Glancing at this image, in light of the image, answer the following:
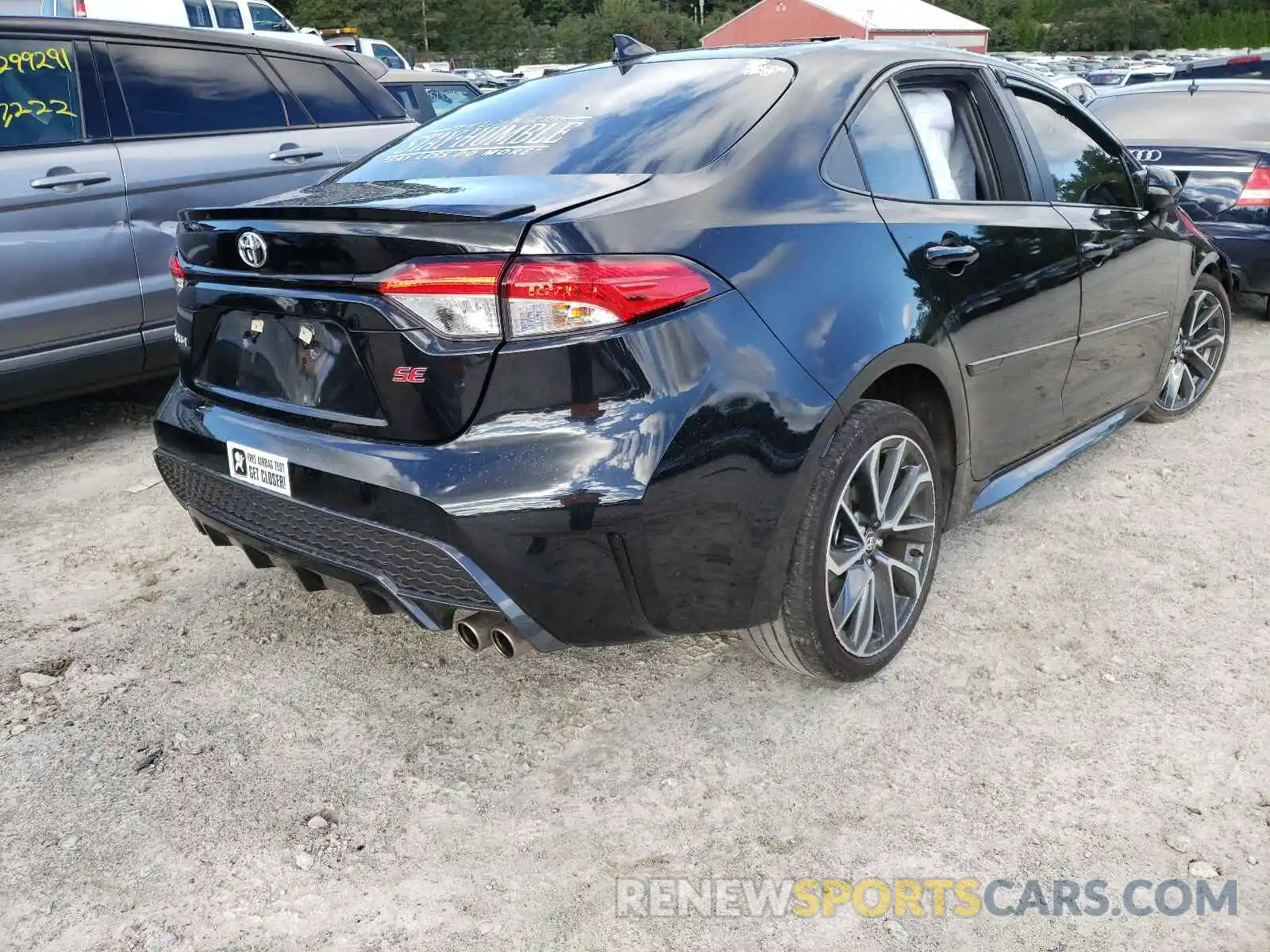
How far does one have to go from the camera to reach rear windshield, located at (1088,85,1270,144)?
6938mm

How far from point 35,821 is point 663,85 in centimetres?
232

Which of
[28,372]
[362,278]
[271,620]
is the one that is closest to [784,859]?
[362,278]

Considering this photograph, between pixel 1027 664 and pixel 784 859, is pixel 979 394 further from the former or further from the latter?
pixel 784 859

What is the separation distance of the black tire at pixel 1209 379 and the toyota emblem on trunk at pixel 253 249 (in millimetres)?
3656

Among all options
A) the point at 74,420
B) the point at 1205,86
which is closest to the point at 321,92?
the point at 74,420

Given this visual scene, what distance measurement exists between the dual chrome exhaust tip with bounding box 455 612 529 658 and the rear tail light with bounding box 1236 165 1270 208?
6142mm

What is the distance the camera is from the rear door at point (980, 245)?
9.38 ft

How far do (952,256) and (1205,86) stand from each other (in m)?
5.71

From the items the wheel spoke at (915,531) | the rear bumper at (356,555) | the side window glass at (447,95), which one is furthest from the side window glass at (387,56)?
the wheel spoke at (915,531)

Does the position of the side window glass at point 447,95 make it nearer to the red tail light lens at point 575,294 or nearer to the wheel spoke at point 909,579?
the wheel spoke at point 909,579

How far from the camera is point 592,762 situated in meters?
2.55

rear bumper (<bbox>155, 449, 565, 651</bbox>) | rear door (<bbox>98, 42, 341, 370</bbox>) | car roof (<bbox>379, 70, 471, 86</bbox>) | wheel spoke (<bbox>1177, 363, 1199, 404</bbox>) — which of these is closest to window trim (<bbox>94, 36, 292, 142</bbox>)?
rear door (<bbox>98, 42, 341, 370</bbox>)

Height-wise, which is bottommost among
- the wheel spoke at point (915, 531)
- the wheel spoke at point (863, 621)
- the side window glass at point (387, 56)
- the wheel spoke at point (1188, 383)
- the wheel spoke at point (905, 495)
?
the wheel spoke at point (1188, 383)

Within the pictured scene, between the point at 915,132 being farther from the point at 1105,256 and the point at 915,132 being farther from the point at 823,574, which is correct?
the point at 823,574
